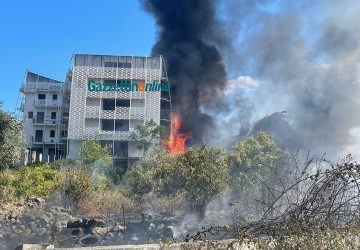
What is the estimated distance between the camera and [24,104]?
5559 centimetres

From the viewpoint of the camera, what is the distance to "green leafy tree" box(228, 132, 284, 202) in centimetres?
2275

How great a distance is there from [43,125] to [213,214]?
3891cm

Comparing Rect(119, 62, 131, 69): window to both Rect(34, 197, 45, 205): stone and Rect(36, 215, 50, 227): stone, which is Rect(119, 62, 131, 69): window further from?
Rect(36, 215, 50, 227): stone

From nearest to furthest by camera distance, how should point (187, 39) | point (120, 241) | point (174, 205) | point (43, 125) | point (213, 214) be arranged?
1. point (120, 241)
2. point (213, 214)
3. point (174, 205)
4. point (43, 125)
5. point (187, 39)

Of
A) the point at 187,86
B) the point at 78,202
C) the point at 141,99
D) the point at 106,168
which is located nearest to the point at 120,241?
the point at 78,202

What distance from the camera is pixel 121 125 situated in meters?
50.2

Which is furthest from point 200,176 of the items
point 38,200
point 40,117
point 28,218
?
point 40,117

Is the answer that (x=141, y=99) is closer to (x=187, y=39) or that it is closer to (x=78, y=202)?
(x=187, y=39)

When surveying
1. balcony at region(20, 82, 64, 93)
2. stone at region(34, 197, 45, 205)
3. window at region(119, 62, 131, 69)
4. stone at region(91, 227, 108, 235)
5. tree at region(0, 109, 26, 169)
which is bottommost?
stone at region(91, 227, 108, 235)

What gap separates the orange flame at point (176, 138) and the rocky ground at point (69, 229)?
97.7 ft

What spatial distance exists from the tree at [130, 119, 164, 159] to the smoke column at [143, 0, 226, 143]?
11.9 metres

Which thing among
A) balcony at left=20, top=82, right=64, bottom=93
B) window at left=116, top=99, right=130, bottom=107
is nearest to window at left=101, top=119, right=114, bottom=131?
window at left=116, top=99, right=130, bottom=107

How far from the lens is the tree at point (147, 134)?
4544cm

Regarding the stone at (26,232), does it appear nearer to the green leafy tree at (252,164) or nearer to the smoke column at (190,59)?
the green leafy tree at (252,164)
